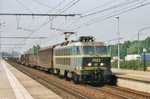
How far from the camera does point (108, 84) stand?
2862 centimetres

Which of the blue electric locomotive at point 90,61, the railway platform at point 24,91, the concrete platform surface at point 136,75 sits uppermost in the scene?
the blue electric locomotive at point 90,61

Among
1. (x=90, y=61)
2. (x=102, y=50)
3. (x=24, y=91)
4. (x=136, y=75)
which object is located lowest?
(x=24, y=91)

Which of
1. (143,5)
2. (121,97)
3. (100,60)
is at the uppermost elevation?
(143,5)

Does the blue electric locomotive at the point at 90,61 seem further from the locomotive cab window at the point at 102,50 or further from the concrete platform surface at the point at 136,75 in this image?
the concrete platform surface at the point at 136,75

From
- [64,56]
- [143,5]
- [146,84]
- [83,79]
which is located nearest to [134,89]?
[146,84]

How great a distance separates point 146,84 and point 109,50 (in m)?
5.22

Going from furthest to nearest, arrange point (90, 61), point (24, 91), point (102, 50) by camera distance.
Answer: point (102, 50) < point (90, 61) < point (24, 91)

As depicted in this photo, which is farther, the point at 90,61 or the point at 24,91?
the point at 90,61

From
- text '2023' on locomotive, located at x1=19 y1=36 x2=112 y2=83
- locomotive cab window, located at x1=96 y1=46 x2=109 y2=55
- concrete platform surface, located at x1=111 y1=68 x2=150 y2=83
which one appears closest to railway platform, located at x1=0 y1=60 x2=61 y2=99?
text '2023' on locomotive, located at x1=19 y1=36 x2=112 y2=83

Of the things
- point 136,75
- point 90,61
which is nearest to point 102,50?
point 90,61

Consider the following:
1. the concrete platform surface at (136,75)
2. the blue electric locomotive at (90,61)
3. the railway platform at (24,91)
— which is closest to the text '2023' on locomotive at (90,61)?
the blue electric locomotive at (90,61)

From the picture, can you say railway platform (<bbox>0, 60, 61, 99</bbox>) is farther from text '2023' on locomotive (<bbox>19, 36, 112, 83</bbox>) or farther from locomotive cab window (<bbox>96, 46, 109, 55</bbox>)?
locomotive cab window (<bbox>96, 46, 109, 55</bbox>)

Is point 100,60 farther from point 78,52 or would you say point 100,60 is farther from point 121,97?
point 121,97

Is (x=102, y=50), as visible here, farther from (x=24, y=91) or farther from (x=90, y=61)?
(x=24, y=91)
